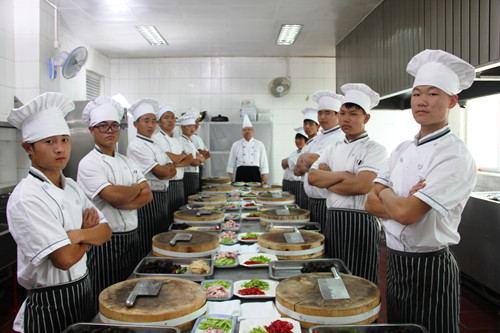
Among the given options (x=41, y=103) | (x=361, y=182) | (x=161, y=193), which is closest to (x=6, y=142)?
(x=161, y=193)

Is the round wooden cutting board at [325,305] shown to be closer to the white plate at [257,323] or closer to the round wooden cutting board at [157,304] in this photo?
the white plate at [257,323]

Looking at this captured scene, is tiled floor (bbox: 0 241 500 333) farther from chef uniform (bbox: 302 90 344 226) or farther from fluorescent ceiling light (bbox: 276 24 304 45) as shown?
fluorescent ceiling light (bbox: 276 24 304 45)

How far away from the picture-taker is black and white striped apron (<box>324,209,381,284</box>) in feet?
8.54

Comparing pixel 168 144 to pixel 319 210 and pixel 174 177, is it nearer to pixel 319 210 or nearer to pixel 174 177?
pixel 174 177

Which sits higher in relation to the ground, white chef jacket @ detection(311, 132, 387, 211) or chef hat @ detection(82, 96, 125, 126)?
chef hat @ detection(82, 96, 125, 126)

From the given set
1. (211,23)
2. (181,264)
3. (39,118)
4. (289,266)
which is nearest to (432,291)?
(289,266)

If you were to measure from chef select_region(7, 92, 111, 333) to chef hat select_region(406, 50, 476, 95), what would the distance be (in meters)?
1.66

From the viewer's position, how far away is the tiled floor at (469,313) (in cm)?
335

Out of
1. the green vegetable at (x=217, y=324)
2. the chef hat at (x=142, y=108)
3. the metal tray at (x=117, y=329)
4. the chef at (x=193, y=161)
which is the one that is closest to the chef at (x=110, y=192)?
the chef hat at (x=142, y=108)

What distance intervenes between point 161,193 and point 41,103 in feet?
6.85

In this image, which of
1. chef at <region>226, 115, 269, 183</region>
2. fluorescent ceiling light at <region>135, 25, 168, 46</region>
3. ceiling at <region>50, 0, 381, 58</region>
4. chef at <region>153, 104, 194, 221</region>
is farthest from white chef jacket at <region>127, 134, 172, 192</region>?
fluorescent ceiling light at <region>135, 25, 168, 46</region>

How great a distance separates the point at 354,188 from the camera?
8.52 feet

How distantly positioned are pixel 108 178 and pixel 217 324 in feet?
4.70

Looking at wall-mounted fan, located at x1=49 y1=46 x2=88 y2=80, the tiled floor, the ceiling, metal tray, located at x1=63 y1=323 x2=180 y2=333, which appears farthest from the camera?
the ceiling
